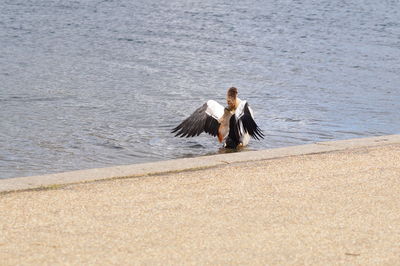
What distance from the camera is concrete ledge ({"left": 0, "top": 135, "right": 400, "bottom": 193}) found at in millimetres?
6683

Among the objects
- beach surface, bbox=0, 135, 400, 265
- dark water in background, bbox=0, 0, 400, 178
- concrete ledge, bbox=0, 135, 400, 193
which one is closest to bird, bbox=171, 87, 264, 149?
dark water in background, bbox=0, 0, 400, 178

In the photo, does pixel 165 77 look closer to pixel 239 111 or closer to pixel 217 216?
pixel 239 111

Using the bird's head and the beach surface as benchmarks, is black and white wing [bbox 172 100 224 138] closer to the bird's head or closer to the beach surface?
the bird's head

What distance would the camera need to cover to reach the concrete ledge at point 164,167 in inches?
263

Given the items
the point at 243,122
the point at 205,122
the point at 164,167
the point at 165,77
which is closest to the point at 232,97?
the point at 243,122

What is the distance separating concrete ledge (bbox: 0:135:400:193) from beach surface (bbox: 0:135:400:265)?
3 cm

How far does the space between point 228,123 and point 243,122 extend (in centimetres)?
23

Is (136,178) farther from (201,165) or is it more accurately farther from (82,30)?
(82,30)

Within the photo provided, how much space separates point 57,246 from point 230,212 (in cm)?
127

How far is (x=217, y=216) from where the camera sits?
19.3 feet

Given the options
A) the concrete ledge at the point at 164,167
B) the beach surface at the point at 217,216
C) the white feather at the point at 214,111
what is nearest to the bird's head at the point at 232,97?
the white feather at the point at 214,111

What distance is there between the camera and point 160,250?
5.13m

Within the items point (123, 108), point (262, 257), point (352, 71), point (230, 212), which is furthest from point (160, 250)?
point (352, 71)

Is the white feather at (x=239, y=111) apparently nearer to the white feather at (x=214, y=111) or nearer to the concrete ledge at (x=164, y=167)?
the white feather at (x=214, y=111)
